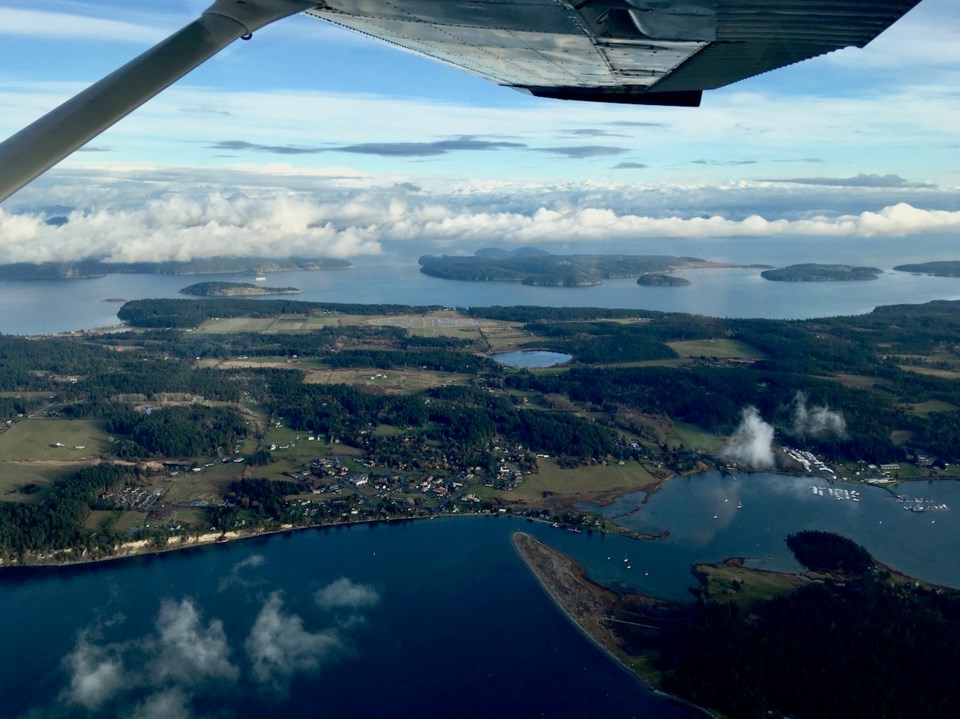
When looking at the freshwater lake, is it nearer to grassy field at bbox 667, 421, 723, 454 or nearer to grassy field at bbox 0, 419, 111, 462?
grassy field at bbox 667, 421, 723, 454

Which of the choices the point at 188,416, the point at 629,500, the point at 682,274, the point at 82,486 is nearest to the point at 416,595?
the point at 629,500

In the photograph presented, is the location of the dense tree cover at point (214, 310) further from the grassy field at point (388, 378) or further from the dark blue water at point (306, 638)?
the dark blue water at point (306, 638)

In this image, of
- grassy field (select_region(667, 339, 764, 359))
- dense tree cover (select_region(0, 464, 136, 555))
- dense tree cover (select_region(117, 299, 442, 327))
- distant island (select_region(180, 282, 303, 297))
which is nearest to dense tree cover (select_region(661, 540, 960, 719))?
dense tree cover (select_region(0, 464, 136, 555))

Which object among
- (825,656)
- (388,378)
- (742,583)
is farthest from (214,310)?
(825,656)

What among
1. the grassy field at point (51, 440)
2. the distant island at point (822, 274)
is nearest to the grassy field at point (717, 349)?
the grassy field at point (51, 440)

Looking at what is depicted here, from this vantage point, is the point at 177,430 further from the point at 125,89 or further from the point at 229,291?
the point at 229,291

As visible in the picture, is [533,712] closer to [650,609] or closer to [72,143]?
[650,609]
